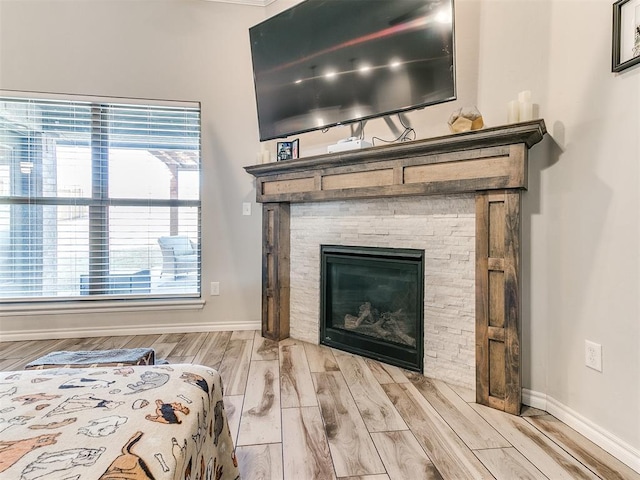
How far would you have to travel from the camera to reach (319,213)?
2.60 m

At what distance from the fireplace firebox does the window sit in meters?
1.29

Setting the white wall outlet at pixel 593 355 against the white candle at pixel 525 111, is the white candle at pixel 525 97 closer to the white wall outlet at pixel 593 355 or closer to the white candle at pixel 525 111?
the white candle at pixel 525 111

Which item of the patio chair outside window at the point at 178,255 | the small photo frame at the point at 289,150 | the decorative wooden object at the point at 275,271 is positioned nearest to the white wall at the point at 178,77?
the patio chair outside window at the point at 178,255

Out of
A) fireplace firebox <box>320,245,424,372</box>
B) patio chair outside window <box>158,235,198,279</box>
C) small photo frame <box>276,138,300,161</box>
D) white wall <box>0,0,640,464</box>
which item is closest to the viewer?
white wall <box>0,0,640,464</box>

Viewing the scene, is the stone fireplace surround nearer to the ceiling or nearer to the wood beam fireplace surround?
the wood beam fireplace surround

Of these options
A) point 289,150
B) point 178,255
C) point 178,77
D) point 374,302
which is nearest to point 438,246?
point 374,302

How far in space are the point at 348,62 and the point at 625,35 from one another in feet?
4.51

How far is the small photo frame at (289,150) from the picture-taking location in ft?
8.59

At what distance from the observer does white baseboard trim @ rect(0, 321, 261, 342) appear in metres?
2.76

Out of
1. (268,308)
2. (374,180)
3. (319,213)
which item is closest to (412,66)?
(374,180)

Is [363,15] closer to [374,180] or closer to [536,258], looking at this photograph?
[374,180]

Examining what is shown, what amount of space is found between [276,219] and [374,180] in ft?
3.11

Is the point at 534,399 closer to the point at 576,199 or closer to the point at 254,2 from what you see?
the point at 576,199

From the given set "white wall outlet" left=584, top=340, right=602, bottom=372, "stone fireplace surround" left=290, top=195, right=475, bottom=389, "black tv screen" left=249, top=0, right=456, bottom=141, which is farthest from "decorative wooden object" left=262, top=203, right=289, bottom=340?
"white wall outlet" left=584, top=340, right=602, bottom=372
